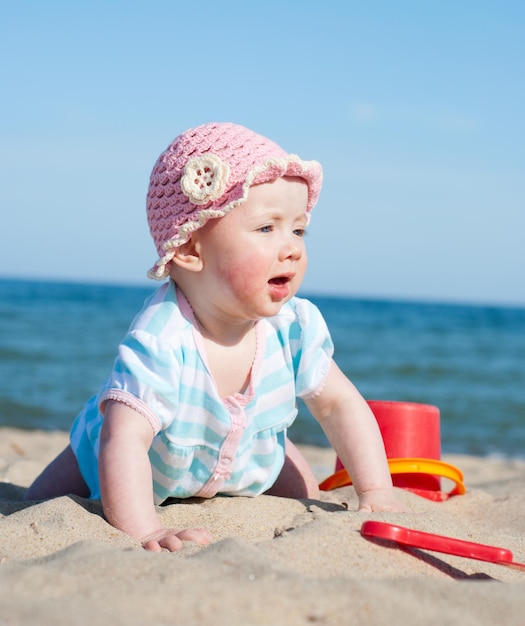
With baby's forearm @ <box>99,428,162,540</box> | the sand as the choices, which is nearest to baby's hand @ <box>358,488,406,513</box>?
the sand

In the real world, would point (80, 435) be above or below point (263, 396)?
below

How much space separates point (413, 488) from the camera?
3.30 m

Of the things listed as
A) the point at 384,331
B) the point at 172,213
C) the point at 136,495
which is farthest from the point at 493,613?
the point at 384,331

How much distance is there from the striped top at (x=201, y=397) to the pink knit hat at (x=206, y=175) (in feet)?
0.72

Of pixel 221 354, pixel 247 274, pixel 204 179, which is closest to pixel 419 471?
pixel 221 354

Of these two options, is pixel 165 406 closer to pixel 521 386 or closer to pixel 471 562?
pixel 471 562

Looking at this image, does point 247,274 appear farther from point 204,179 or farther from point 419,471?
point 419,471

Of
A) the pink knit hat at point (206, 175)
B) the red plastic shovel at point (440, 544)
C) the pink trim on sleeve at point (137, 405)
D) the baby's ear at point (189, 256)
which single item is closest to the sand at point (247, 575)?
the red plastic shovel at point (440, 544)

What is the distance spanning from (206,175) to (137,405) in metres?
0.69

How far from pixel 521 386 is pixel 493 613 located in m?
10.2

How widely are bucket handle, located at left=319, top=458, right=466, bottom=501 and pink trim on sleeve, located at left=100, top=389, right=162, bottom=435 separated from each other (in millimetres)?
933

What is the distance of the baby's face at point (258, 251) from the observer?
8.06 feet

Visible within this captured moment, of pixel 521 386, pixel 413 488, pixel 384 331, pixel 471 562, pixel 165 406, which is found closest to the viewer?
pixel 471 562

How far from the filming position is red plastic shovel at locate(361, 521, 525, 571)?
1.90m
